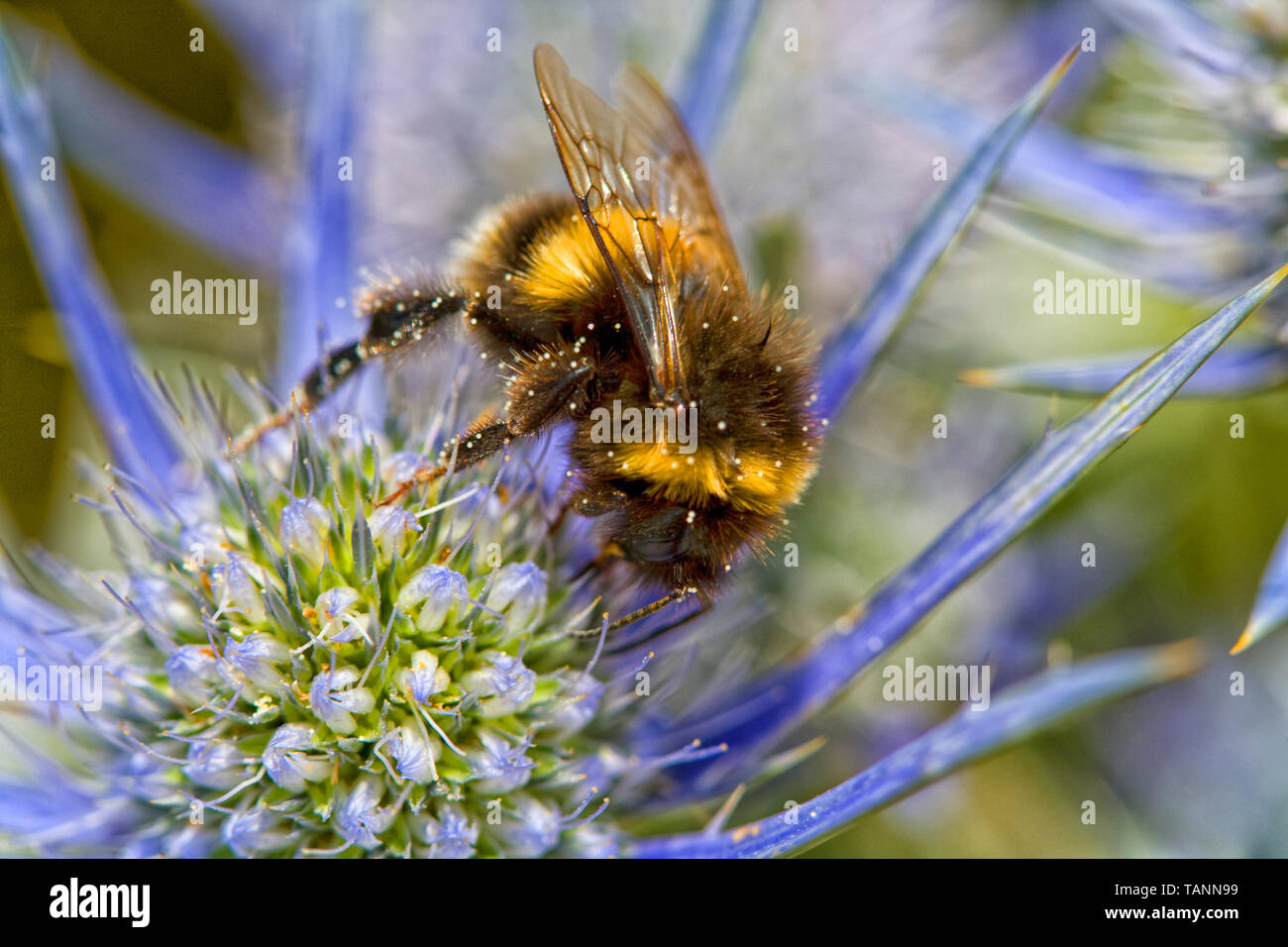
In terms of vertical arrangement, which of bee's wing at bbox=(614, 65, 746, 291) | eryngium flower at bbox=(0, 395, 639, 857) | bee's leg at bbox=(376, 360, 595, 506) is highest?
bee's wing at bbox=(614, 65, 746, 291)

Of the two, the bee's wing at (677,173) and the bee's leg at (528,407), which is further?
the bee's wing at (677,173)

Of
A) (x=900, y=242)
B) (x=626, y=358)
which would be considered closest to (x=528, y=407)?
(x=626, y=358)

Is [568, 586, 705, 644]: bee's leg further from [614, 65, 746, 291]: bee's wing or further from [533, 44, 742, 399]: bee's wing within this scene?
[614, 65, 746, 291]: bee's wing

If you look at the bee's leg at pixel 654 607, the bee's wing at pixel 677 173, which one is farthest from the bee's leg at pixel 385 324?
the bee's leg at pixel 654 607

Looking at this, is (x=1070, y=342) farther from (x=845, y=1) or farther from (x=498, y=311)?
(x=498, y=311)

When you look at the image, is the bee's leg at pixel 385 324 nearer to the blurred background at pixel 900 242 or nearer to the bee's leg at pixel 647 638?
the blurred background at pixel 900 242

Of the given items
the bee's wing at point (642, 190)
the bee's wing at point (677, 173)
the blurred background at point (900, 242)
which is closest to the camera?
the bee's wing at point (642, 190)

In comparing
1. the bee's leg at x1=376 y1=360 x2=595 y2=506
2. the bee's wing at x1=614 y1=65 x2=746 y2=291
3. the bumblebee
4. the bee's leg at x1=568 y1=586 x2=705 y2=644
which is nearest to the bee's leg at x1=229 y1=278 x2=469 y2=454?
the bumblebee
